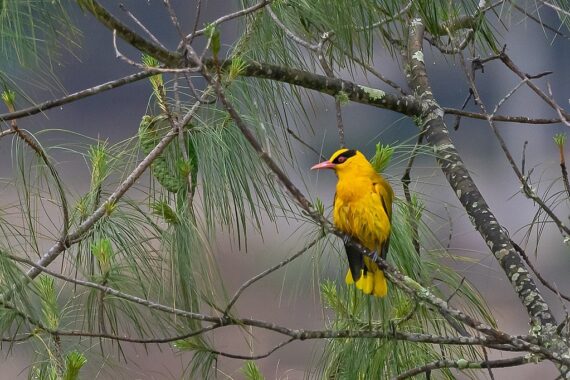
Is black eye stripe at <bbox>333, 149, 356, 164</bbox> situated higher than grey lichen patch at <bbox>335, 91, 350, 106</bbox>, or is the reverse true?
grey lichen patch at <bbox>335, 91, 350, 106</bbox>

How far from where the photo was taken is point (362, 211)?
0.98 metres

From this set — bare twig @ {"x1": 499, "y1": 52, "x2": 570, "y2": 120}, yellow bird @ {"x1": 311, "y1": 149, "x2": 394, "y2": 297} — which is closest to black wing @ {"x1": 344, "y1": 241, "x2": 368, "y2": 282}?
yellow bird @ {"x1": 311, "y1": 149, "x2": 394, "y2": 297}

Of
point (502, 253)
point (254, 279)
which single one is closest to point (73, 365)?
point (254, 279)

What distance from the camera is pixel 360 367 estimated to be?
38.0 inches

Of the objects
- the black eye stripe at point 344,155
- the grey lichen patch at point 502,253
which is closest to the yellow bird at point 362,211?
the black eye stripe at point 344,155

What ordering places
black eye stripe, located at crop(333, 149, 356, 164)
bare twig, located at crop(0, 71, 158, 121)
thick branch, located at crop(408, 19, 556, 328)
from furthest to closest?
black eye stripe, located at crop(333, 149, 356, 164) < thick branch, located at crop(408, 19, 556, 328) < bare twig, located at crop(0, 71, 158, 121)

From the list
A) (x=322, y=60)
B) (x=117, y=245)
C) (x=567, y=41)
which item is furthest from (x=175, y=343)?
(x=567, y=41)

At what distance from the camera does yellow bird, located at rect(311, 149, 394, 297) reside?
0.93 meters

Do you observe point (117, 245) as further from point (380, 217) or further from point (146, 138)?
point (380, 217)

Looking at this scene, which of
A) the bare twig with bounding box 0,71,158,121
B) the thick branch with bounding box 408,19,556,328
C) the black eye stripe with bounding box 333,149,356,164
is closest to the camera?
the bare twig with bounding box 0,71,158,121

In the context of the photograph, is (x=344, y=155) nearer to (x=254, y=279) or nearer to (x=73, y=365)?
(x=254, y=279)

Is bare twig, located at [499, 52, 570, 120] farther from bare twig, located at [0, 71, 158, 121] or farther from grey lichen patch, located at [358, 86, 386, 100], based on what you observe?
bare twig, located at [0, 71, 158, 121]

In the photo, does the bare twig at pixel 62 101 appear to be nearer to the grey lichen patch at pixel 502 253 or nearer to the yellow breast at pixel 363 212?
the yellow breast at pixel 363 212

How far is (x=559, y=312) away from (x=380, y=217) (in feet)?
1.86
